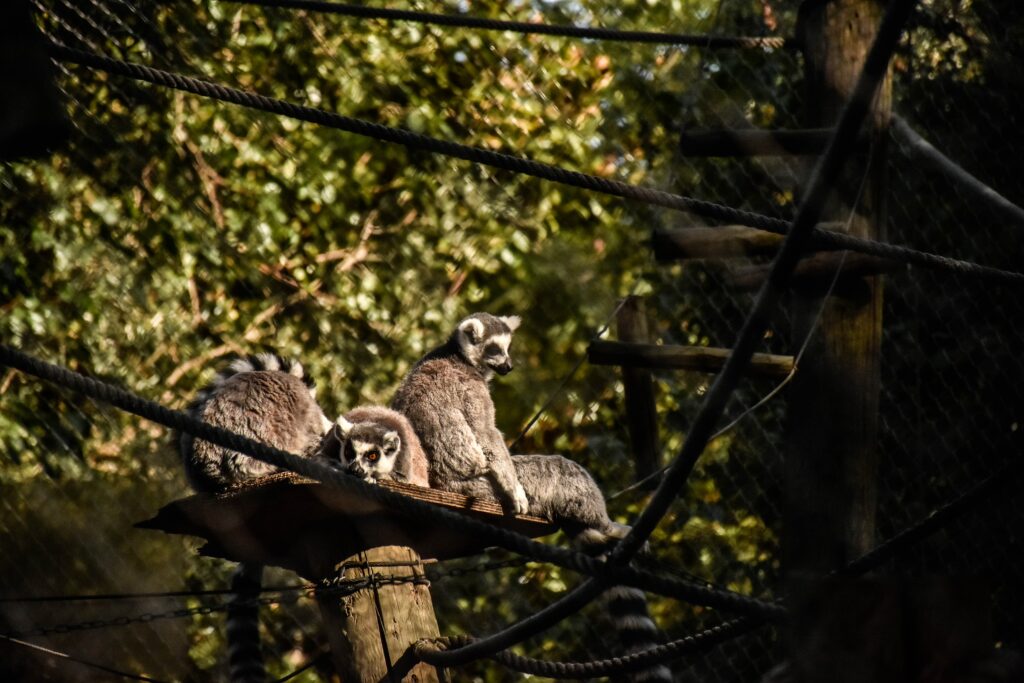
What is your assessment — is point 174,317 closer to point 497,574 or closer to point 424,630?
point 497,574

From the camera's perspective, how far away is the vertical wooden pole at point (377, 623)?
2.55 m

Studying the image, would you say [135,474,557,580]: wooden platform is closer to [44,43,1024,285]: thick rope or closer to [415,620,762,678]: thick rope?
[415,620,762,678]: thick rope

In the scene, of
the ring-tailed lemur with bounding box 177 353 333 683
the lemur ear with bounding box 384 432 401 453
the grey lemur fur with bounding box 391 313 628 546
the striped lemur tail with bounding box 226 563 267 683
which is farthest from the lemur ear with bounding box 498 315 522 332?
the striped lemur tail with bounding box 226 563 267 683

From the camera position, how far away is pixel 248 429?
3.07m

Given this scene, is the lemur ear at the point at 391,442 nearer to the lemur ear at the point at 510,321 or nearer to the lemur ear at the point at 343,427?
the lemur ear at the point at 343,427

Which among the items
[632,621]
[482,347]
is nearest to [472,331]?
[482,347]

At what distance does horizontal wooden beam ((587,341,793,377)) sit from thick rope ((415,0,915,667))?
1.48m

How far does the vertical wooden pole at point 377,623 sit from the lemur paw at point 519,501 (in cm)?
65

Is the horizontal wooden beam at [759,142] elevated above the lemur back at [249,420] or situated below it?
above

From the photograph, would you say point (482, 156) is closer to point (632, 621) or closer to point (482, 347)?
point (482, 347)

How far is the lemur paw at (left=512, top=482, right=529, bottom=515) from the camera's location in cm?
327

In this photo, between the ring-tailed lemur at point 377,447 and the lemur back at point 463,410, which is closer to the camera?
the ring-tailed lemur at point 377,447

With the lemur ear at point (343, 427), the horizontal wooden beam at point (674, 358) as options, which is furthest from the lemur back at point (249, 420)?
the horizontal wooden beam at point (674, 358)

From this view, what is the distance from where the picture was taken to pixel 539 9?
5.76 meters
